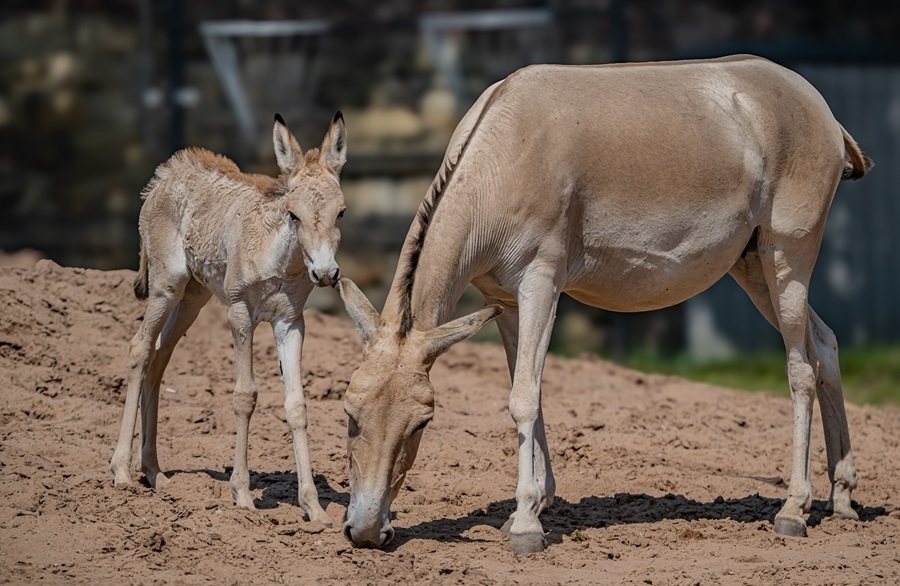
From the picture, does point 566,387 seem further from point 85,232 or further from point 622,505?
point 85,232

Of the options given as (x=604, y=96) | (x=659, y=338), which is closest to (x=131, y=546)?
(x=604, y=96)

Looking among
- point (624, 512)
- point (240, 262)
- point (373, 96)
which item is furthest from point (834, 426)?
point (373, 96)

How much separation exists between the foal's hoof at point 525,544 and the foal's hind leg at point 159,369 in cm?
221

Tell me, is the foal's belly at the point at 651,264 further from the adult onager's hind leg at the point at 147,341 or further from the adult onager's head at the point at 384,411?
the adult onager's hind leg at the point at 147,341

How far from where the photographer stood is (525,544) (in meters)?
6.94

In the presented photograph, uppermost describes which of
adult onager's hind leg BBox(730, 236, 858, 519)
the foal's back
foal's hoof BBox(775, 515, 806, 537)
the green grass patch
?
the foal's back

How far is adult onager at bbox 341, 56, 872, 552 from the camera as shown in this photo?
262 inches

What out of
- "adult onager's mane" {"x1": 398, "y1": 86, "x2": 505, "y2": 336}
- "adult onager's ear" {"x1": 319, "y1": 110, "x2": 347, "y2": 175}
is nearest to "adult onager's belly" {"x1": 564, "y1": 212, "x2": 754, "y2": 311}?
"adult onager's mane" {"x1": 398, "y1": 86, "x2": 505, "y2": 336}

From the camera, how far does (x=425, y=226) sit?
705 centimetres

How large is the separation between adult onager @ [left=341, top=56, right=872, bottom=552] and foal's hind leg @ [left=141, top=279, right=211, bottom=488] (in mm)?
1791

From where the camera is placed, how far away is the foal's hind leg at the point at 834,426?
818 centimetres

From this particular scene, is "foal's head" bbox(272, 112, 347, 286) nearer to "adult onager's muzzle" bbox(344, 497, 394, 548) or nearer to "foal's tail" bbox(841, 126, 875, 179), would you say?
"adult onager's muzzle" bbox(344, 497, 394, 548)

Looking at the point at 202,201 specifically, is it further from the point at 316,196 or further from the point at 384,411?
the point at 384,411

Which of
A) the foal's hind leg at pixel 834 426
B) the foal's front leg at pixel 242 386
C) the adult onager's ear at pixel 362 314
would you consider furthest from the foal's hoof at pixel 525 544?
the foal's hind leg at pixel 834 426
